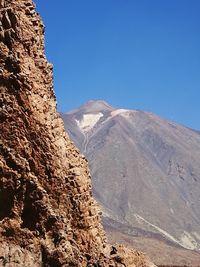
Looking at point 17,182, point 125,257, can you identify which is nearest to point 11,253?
point 17,182

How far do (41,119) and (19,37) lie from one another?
2.20 m

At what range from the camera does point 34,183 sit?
1563cm

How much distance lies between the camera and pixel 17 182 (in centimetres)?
1567

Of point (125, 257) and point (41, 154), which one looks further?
point (125, 257)

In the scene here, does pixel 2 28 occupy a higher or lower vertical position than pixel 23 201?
higher

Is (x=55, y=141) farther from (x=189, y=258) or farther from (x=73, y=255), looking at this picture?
(x=189, y=258)

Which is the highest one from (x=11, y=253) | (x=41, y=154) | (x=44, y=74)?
(x=44, y=74)

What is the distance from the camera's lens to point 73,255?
604 inches

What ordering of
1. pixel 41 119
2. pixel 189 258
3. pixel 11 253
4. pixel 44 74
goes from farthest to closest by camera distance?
pixel 189 258
pixel 44 74
pixel 41 119
pixel 11 253

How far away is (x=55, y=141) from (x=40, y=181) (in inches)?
44.0

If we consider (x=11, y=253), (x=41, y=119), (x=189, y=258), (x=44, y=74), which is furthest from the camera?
(x=189, y=258)

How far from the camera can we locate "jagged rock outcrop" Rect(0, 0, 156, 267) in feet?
50.3

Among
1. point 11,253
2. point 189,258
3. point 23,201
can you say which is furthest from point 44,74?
point 189,258

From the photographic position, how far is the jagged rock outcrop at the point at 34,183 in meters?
15.3
